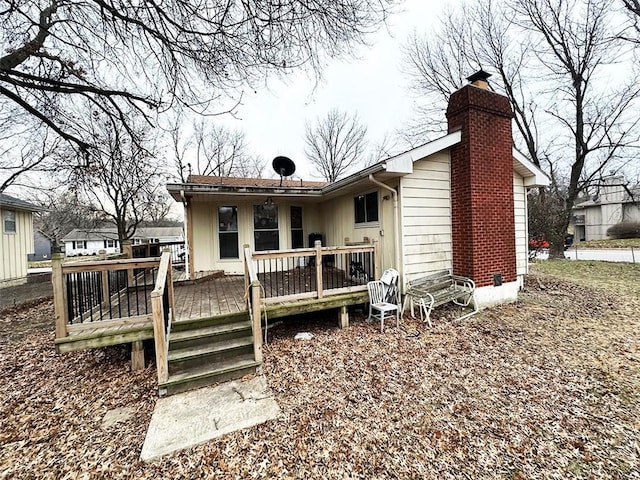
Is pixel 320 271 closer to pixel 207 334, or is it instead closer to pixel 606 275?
pixel 207 334

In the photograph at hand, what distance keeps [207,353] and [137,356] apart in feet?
3.98

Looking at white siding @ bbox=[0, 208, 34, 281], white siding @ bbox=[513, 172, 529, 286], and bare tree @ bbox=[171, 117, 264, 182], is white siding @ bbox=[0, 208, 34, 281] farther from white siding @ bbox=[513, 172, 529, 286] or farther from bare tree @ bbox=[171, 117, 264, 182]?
white siding @ bbox=[513, 172, 529, 286]

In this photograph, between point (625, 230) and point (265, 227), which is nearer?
point (265, 227)

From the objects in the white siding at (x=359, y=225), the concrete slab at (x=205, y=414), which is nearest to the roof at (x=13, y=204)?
the white siding at (x=359, y=225)

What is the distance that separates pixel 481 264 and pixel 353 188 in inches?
132

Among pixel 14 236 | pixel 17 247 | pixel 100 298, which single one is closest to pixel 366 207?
pixel 100 298

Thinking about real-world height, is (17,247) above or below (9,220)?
below

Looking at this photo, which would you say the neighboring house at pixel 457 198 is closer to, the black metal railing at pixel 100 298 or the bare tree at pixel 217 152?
the black metal railing at pixel 100 298

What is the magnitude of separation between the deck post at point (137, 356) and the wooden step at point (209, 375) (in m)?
0.95

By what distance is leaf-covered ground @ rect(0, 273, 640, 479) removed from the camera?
2301mm

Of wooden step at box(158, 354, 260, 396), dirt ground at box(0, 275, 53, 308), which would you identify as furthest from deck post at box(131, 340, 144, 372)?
dirt ground at box(0, 275, 53, 308)

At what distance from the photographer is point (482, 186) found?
19.0ft

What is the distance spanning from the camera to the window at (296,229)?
348 inches

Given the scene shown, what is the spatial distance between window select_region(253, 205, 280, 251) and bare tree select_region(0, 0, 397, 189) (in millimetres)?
3326
